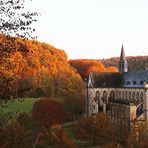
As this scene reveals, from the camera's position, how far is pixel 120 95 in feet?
226

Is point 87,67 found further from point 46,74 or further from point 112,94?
point 112,94

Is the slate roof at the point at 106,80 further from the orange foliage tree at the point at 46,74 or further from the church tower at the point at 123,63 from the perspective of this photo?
the orange foliage tree at the point at 46,74

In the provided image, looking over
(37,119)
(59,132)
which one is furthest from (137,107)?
(59,132)

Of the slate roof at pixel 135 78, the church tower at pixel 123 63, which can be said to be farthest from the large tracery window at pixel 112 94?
the church tower at pixel 123 63

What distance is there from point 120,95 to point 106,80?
411cm

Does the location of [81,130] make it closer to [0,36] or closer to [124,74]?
[124,74]

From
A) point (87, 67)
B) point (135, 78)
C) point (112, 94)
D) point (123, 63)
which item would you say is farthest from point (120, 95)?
point (87, 67)

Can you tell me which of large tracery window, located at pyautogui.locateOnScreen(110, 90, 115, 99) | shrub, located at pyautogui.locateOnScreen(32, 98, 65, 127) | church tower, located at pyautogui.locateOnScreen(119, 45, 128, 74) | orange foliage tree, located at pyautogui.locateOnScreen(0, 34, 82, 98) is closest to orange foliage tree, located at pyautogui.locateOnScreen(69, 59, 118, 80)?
orange foliage tree, located at pyautogui.locateOnScreen(0, 34, 82, 98)

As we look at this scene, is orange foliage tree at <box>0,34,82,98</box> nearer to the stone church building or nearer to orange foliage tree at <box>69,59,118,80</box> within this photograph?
orange foliage tree at <box>69,59,118,80</box>

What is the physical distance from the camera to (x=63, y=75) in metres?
90.2

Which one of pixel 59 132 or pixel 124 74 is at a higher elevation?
pixel 124 74

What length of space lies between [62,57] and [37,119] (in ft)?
220

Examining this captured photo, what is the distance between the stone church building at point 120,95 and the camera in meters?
57.4

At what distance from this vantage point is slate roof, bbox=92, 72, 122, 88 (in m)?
70.0
